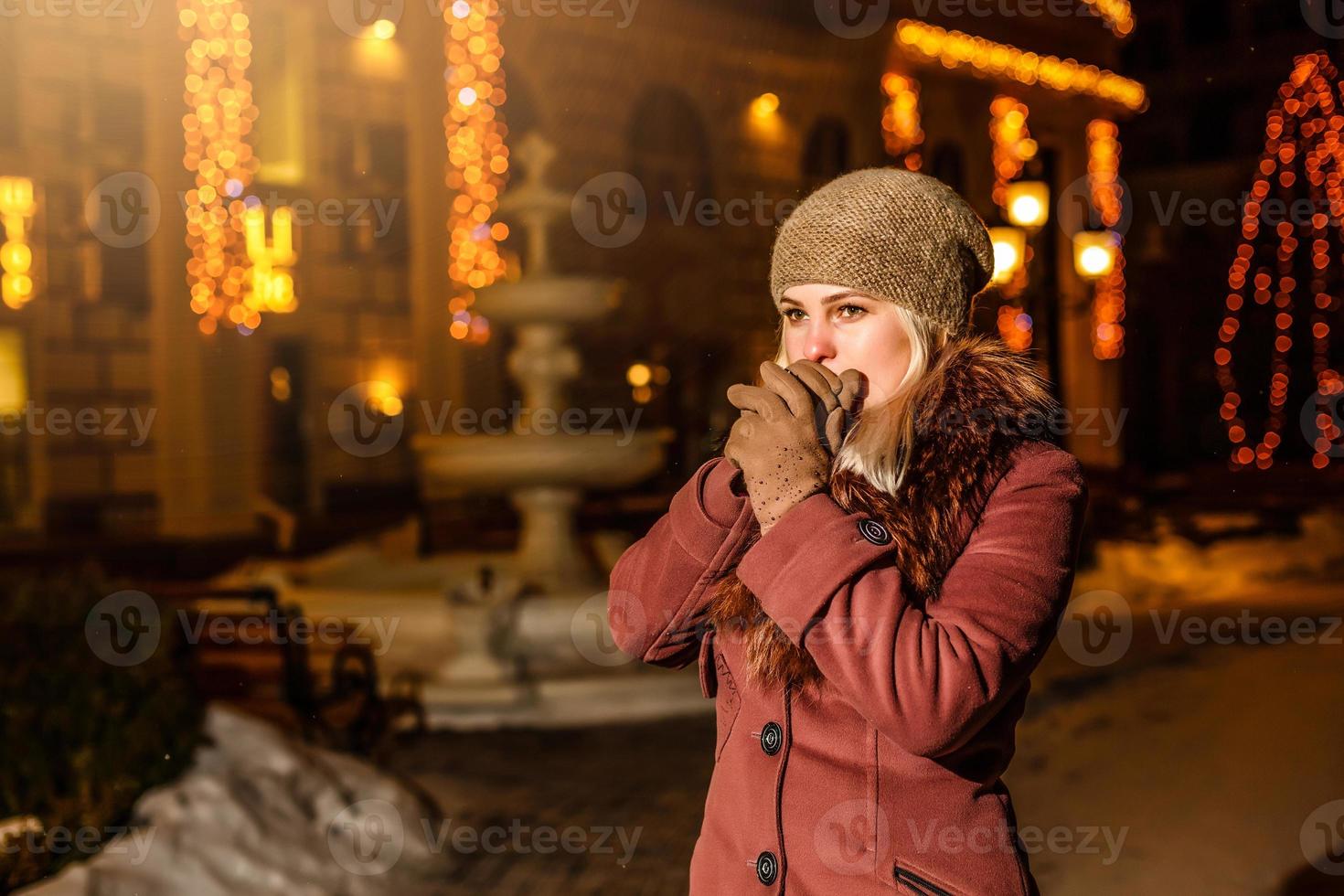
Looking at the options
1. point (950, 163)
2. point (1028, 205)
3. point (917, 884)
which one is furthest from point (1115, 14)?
point (917, 884)

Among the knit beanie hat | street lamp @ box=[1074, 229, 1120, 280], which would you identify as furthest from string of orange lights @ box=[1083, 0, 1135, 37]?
the knit beanie hat

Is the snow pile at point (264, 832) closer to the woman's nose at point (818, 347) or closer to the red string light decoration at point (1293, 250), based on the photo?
the woman's nose at point (818, 347)

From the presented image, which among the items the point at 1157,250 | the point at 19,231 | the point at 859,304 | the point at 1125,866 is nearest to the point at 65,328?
the point at 19,231

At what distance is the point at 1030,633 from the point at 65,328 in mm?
19225

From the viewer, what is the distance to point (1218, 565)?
492 inches

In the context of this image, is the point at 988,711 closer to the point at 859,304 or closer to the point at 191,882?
the point at 859,304

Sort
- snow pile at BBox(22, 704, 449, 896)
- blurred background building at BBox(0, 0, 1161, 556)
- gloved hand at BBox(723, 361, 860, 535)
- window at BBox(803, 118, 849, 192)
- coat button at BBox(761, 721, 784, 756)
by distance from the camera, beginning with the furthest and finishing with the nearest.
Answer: window at BBox(803, 118, 849, 192), blurred background building at BBox(0, 0, 1161, 556), snow pile at BBox(22, 704, 449, 896), coat button at BBox(761, 721, 784, 756), gloved hand at BBox(723, 361, 860, 535)

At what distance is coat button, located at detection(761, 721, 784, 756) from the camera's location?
1.61 m

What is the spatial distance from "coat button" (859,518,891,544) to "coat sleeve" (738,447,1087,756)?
0.01 metres

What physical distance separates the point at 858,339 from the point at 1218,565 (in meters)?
12.2

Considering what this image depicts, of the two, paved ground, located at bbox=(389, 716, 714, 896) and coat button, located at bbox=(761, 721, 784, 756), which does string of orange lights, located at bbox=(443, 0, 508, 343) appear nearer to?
paved ground, located at bbox=(389, 716, 714, 896)

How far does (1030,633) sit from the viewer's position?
1.43 metres

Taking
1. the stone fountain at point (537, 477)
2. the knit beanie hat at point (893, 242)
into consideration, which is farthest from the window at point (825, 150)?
the knit beanie hat at point (893, 242)

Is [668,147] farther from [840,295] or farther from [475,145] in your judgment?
[840,295]
